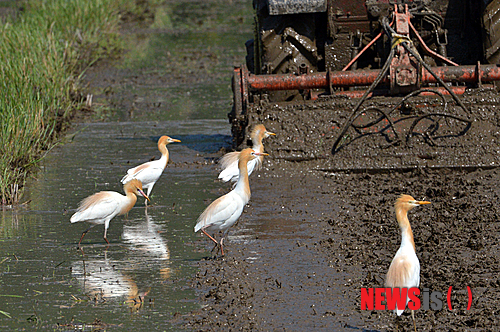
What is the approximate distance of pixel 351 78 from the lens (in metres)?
8.69

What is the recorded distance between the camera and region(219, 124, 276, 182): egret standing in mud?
774 cm

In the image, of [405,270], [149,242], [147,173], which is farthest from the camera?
[147,173]

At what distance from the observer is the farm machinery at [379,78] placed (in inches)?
332

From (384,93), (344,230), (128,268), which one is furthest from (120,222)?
(384,93)

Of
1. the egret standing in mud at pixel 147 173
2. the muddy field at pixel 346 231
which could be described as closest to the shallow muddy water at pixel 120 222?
the egret standing in mud at pixel 147 173

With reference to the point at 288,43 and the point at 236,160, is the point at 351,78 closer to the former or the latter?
the point at 288,43

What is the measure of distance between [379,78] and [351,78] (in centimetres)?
59

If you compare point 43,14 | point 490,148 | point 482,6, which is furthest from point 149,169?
Answer: point 43,14

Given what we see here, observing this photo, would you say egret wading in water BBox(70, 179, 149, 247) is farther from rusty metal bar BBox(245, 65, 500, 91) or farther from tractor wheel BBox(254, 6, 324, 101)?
tractor wheel BBox(254, 6, 324, 101)

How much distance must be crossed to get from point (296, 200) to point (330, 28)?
276 centimetres

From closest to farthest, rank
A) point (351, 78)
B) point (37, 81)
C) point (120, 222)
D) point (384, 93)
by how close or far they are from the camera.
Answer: point (120, 222), point (351, 78), point (384, 93), point (37, 81)

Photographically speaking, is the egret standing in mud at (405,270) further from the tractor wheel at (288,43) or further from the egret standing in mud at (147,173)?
the tractor wheel at (288,43)

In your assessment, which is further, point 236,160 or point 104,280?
point 236,160

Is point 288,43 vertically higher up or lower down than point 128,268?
higher up
